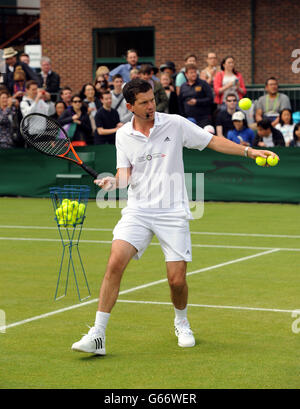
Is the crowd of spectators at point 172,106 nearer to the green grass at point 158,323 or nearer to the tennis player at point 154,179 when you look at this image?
the green grass at point 158,323

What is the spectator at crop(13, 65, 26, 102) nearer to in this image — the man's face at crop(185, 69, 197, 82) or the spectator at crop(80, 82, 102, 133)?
the spectator at crop(80, 82, 102, 133)

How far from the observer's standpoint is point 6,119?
2072 centimetres

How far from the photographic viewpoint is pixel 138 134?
7.43 m

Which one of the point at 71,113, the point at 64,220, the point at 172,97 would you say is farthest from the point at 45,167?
the point at 64,220

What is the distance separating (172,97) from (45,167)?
327 centimetres

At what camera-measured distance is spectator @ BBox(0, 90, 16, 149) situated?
67.5 feet

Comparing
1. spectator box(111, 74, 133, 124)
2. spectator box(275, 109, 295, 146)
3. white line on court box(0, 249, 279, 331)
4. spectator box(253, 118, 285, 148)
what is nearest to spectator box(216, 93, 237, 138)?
Answer: spectator box(253, 118, 285, 148)

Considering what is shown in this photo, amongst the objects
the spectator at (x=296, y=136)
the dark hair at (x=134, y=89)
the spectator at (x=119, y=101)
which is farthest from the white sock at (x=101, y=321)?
the spectator at (x=119, y=101)

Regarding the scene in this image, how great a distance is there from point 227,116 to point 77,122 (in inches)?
127

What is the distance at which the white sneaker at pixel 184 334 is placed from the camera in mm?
7562

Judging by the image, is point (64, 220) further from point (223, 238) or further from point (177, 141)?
point (223, 238)

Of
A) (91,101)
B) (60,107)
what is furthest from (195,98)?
(60,107)

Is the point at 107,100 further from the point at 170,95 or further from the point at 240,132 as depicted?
the point at 240,132

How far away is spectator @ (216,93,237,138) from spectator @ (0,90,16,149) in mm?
4789
